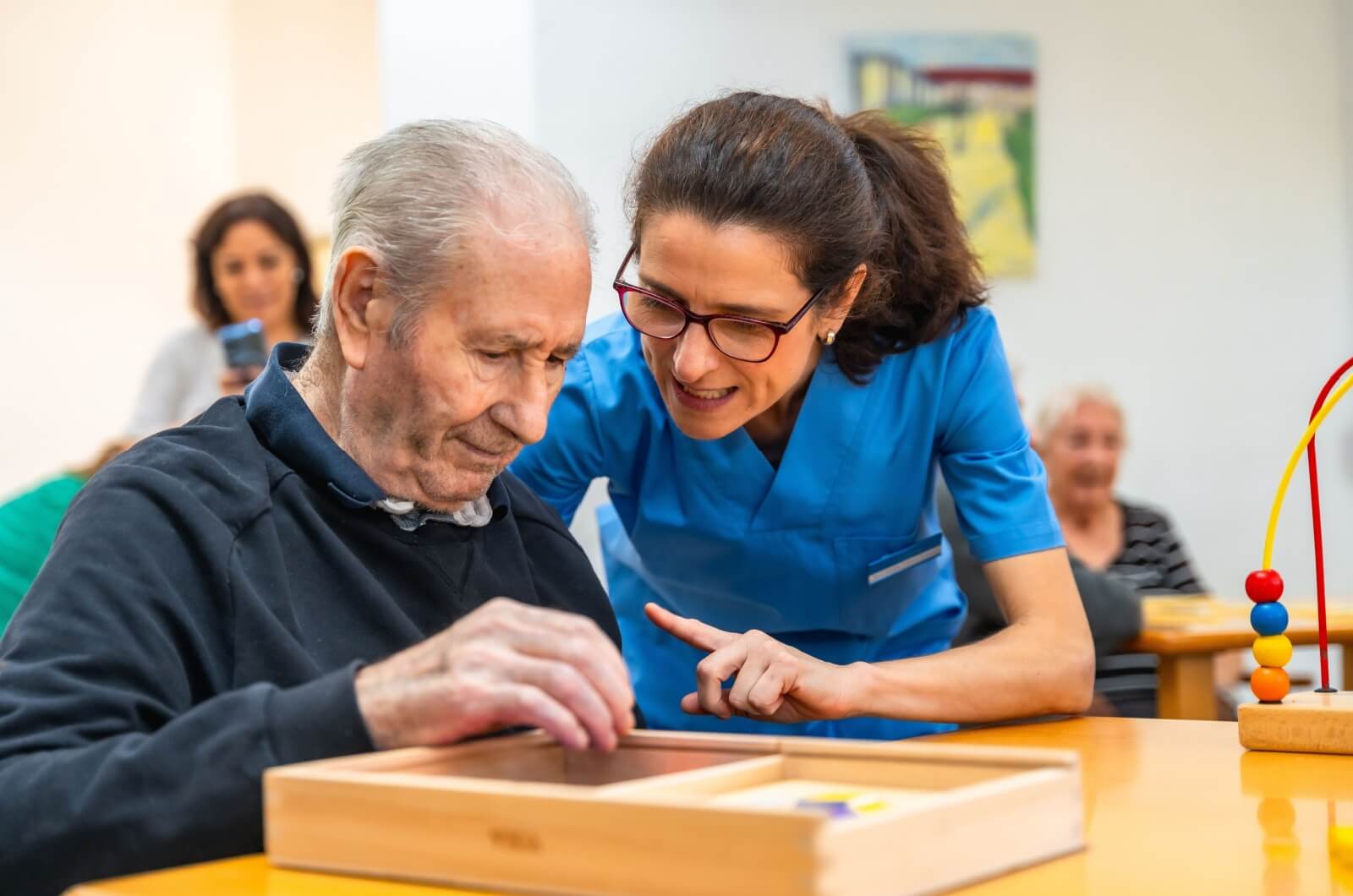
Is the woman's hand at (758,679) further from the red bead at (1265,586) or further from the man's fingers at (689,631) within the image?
the red bead at (1265,586)

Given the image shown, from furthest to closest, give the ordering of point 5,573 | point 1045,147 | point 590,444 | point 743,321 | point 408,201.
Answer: point 1045,147 → point 5,573 → point 590,444 → point 743,321 → point 408,201

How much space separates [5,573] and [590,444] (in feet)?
3.16

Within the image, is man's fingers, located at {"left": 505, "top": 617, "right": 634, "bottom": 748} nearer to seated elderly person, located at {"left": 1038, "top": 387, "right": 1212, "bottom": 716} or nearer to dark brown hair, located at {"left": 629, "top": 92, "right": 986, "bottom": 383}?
dark brown hair, located at {"left": 629, "top": 92, "right": 986, "bottom": 383}

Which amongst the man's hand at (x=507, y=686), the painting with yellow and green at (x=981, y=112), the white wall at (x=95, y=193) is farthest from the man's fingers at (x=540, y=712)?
the white wall at (x=95, y=193)

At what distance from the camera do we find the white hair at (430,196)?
1.22 meters

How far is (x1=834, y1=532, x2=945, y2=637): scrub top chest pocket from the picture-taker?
5.92 ft

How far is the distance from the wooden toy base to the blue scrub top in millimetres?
450

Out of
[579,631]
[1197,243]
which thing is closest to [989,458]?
[579,631]

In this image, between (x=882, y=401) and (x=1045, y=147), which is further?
(x=1045, y=147)

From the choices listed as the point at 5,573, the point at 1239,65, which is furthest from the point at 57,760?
the point at 1239,65

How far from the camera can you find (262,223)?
3859 millimetres

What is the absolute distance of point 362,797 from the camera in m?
0.80

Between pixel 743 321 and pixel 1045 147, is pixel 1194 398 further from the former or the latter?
pixel 743 321

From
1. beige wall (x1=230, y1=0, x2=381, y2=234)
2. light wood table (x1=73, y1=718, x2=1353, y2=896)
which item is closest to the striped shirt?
light wood table (x1=73, y1=718, x2=1353, y2=896)
